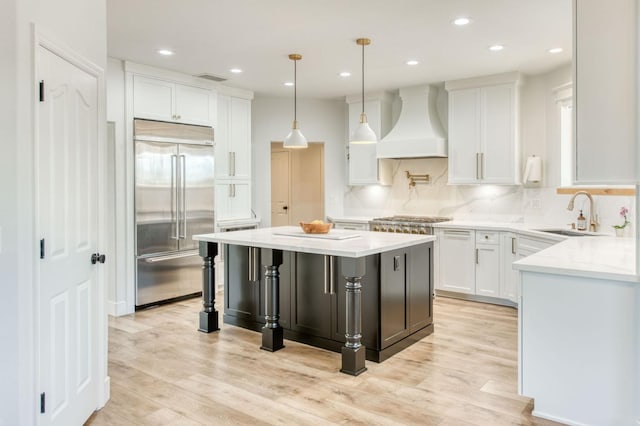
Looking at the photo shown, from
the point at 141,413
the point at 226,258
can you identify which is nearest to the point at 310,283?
the point at 226,258

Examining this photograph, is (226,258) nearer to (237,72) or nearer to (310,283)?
(310,283)

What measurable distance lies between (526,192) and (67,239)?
5.10 m

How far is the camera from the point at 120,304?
5066 mm

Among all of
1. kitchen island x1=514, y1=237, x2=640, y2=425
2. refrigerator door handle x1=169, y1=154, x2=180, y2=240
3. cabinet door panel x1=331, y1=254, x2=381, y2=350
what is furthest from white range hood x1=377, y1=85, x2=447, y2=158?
kitchen island x1=514, y1=237, x2=640, y2=425

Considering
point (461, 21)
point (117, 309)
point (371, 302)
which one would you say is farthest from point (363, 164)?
point (117, 309)

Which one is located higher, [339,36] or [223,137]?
[339,36]

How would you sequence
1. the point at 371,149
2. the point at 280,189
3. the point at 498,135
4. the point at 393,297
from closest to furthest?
the point at 393,297
the point at 498,135
the point at 371,149
the point at 280,189

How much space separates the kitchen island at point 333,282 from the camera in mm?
3453

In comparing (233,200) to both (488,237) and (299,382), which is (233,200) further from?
(299,382)

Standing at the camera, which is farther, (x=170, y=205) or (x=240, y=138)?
(x=240, y=138)

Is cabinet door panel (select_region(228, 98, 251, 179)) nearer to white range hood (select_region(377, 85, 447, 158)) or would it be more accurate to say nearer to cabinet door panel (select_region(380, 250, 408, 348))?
white range hood (select_region(377, 85, 447, 158))

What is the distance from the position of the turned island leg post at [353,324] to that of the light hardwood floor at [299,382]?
8 cm

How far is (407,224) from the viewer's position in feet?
19.3

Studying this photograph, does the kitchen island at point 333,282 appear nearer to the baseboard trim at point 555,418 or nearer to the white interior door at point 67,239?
the baseboard trim at point 555,418
